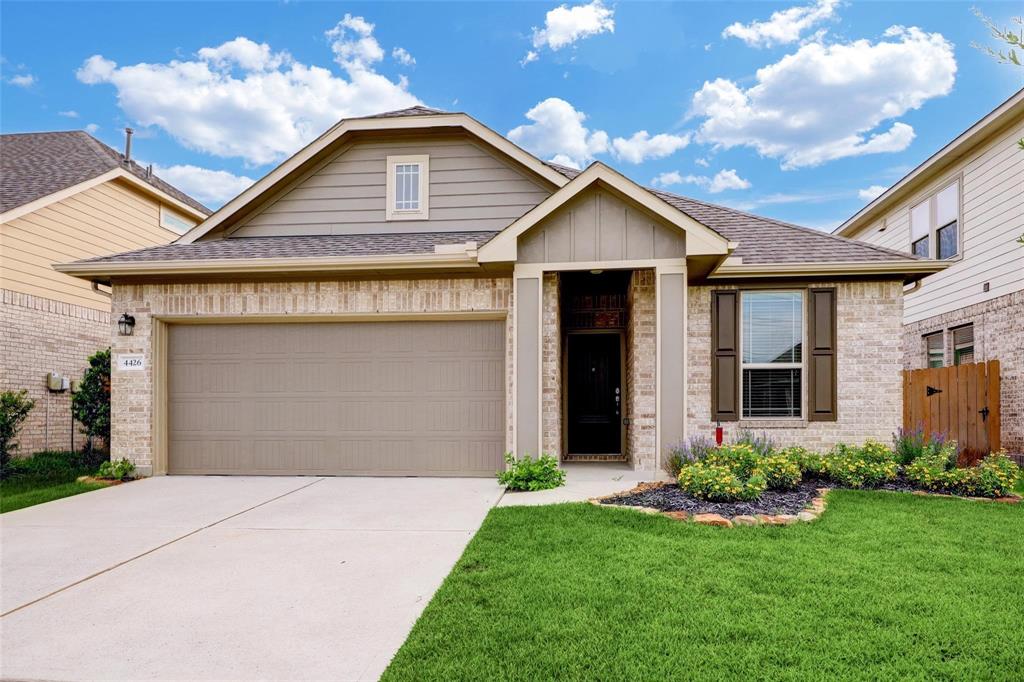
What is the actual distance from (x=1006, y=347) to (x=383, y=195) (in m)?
10.5

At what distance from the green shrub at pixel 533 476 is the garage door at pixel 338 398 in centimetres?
95

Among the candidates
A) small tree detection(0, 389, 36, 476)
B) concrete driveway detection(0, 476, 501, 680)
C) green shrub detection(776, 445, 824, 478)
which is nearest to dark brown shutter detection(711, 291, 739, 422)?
green shrub detection(776, 445, 824, 478)

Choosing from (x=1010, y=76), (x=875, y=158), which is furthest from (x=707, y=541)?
(x=875, y=158)

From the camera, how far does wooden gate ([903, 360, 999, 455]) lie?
9.27 m

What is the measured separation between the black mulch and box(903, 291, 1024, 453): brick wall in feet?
17.1

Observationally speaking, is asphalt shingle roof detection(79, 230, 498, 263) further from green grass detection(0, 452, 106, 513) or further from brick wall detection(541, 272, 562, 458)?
green grass detection(0, 452, 106, 513)

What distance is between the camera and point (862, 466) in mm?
6938

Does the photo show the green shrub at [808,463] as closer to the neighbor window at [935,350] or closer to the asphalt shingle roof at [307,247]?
the asphalt shingle roof at [307,247]

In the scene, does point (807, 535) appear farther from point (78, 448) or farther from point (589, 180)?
point (78, 448)

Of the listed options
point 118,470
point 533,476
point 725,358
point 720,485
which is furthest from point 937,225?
point 118,470

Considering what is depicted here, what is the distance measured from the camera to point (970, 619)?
127 inches

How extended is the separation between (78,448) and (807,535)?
12.5 meters

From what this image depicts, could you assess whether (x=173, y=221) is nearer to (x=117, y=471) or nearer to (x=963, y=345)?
(x=117, y=471)

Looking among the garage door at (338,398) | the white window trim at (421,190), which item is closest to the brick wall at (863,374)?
the garage door at (338,398)
